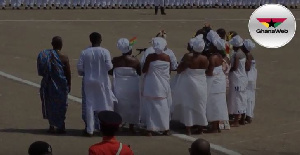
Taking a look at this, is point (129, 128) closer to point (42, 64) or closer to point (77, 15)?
point (42, 64)

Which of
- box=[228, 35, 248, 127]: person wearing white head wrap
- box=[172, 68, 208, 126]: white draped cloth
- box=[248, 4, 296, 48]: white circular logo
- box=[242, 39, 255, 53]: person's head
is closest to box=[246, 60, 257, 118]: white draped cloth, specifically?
box=[228, 35, 248, 127]: person wearing white head wrap

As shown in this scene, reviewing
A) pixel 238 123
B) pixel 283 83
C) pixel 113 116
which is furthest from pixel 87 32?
pixel 113 116

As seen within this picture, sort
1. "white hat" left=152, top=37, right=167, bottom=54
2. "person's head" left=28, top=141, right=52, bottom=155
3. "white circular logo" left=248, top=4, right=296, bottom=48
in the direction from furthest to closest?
"white circular logo" left=248, top=4, right=296, bottom=48 < "white hat" left=152, top=37, right=167, bottom=54 < "person's head" left=28, top=141, right=52, bottom=155

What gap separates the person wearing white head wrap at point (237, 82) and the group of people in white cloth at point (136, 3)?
950 inches

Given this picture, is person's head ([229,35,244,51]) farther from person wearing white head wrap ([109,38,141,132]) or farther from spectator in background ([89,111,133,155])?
spectator in background ([89,111,133,155])

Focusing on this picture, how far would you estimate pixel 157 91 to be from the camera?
14266mm

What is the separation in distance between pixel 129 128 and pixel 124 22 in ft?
67.6

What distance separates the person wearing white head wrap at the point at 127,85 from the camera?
563 inches

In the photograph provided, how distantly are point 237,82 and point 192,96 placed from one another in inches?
47.8

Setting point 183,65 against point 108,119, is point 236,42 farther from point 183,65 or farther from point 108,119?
point 108,119

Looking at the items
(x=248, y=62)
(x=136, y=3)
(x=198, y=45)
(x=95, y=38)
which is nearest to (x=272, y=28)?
(x=136, y=3)

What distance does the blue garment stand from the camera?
14117mm

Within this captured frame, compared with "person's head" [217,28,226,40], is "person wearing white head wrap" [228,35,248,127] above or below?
below

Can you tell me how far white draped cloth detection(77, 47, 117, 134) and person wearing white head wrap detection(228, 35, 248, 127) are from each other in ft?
7.62
